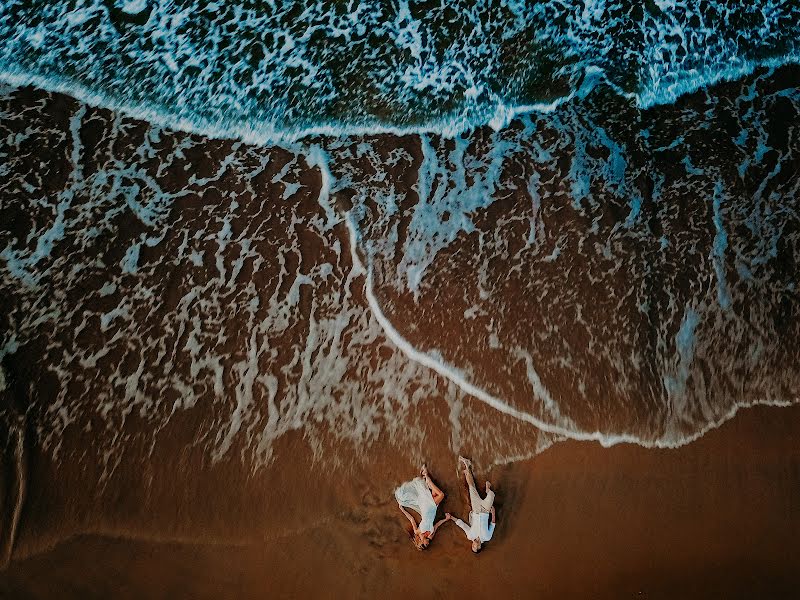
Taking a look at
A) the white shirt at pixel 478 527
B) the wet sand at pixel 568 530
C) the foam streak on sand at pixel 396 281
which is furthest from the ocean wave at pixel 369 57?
the white shirt at pixel 478 527

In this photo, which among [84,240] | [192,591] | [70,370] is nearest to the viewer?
[192,591]

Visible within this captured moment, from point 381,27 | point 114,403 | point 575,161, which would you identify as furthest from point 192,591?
point 381,27

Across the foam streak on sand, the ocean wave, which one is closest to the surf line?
the foam streak on sand

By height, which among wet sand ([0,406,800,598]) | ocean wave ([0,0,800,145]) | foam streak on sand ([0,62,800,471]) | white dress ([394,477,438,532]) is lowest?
wet sand ([0,406,800,598])

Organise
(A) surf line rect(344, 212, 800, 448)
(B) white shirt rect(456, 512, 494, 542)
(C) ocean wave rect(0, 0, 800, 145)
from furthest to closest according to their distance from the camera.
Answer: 1. (C) ocean wave rect(0, 0, 800, 145)
2. (A) surf line rect(344, 212, 800, 448)
3. (B) white shirt rect(456, 512, 494, 542)

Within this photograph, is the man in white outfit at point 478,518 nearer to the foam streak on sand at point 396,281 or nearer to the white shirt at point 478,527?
the white shirt at point 478,527

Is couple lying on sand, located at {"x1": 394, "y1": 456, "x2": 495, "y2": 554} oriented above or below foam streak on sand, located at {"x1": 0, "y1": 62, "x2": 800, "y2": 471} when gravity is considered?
below

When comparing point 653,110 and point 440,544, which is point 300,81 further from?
point 440,544

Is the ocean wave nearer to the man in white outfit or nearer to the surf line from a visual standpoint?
the surf line
